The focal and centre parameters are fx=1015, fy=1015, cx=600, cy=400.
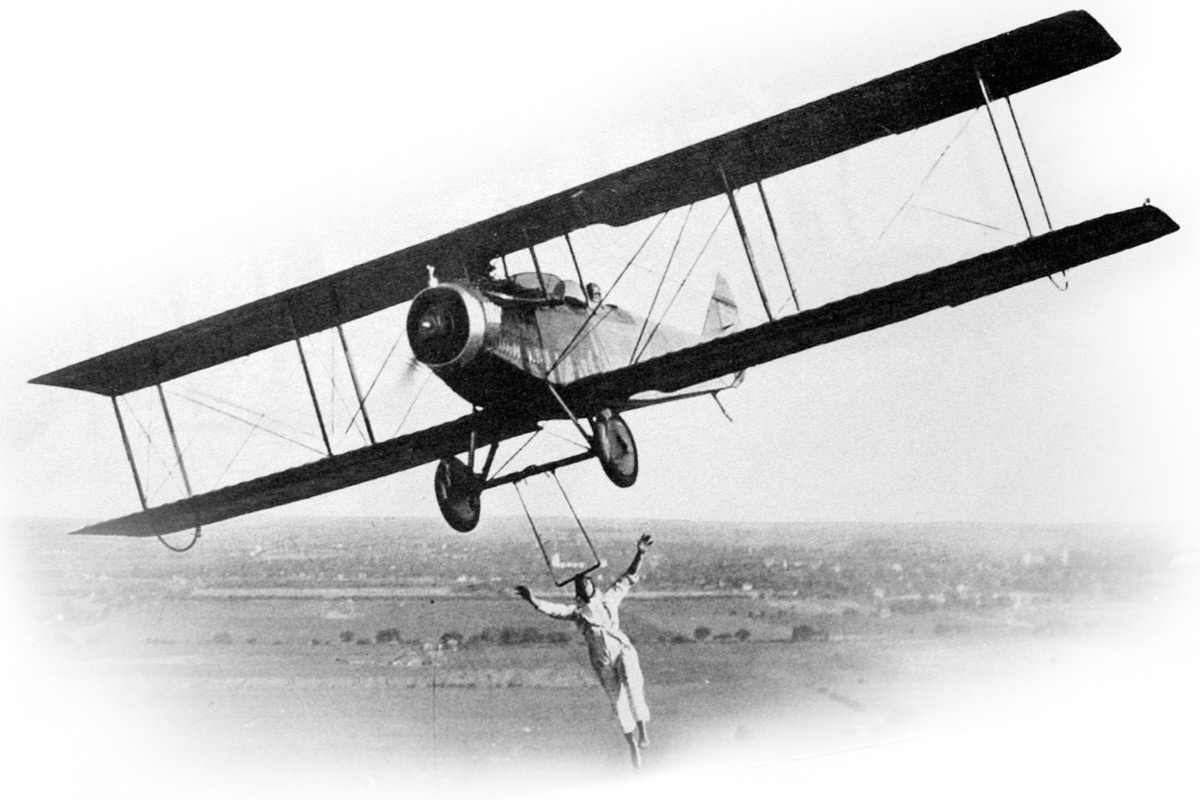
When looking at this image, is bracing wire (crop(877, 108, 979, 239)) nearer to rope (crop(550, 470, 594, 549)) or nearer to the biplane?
the biplane

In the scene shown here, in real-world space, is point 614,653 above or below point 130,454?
below

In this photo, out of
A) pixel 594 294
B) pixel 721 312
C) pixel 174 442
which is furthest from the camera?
pixel 721 312

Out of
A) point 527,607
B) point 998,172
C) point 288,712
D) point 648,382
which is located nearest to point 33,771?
point 288,712

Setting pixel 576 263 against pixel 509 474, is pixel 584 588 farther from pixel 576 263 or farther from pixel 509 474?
pixel 576 263

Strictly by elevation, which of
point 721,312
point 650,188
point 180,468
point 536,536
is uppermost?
point 650,188

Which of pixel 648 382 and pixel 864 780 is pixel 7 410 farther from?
pixel 864 780

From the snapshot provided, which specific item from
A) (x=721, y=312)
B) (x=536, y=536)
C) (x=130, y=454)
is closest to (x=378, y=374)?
(x=536, y=536)
